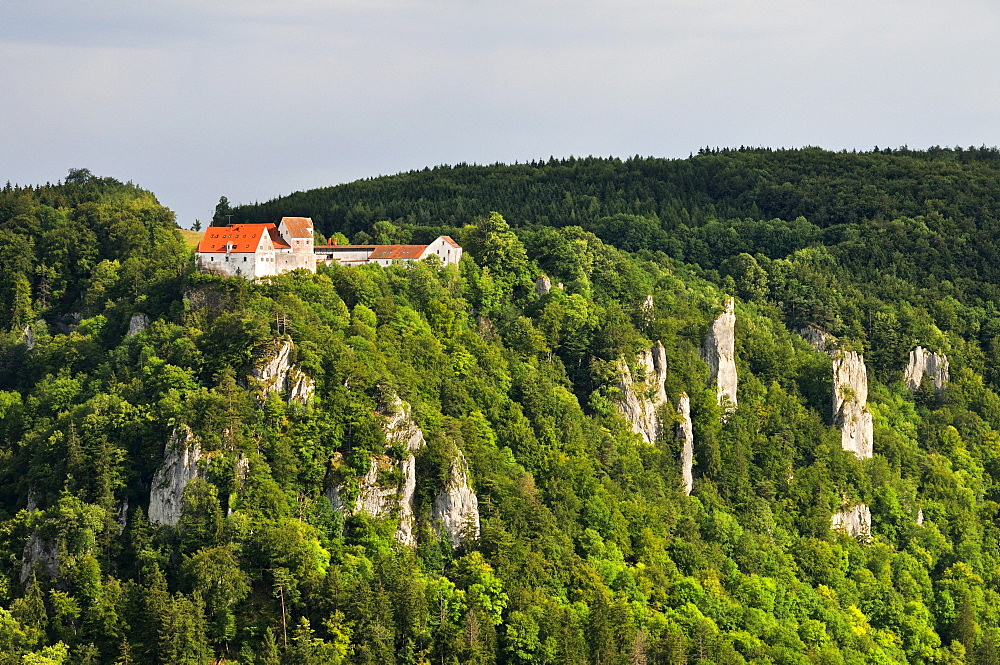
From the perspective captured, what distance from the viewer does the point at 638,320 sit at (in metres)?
147

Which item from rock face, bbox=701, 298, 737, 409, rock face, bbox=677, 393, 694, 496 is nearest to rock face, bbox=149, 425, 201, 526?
rock face, bbox=677, 393, 694, 496

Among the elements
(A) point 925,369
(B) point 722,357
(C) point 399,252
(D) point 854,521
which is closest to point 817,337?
(A) point 925,369

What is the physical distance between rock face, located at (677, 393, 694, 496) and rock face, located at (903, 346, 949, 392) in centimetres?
3312

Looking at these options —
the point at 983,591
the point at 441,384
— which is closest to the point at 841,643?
the point at 983,591

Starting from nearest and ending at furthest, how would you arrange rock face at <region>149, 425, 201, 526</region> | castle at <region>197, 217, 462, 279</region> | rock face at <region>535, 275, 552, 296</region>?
rock face at <region>149, 425, 201, 526</region> → castle at <region>197, 217, 462, 279</region> → rock face at <region>535, 275, 552, 296</region>

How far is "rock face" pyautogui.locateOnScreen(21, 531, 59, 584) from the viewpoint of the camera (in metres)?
103

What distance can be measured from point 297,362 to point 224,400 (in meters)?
6.25

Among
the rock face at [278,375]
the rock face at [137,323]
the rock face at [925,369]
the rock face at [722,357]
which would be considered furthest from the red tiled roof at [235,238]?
the rock face at [925,369]

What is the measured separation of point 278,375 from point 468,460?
1458 centimetres

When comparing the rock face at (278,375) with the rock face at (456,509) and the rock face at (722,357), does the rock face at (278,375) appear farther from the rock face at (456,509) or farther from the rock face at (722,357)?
the rock face at (722,357)

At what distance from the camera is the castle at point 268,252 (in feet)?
401

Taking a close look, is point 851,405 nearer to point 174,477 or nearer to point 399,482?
point 399,482

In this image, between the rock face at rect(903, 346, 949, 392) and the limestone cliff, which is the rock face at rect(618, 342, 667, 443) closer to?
the limestone cliff

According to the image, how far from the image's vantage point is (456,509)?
113 meters
